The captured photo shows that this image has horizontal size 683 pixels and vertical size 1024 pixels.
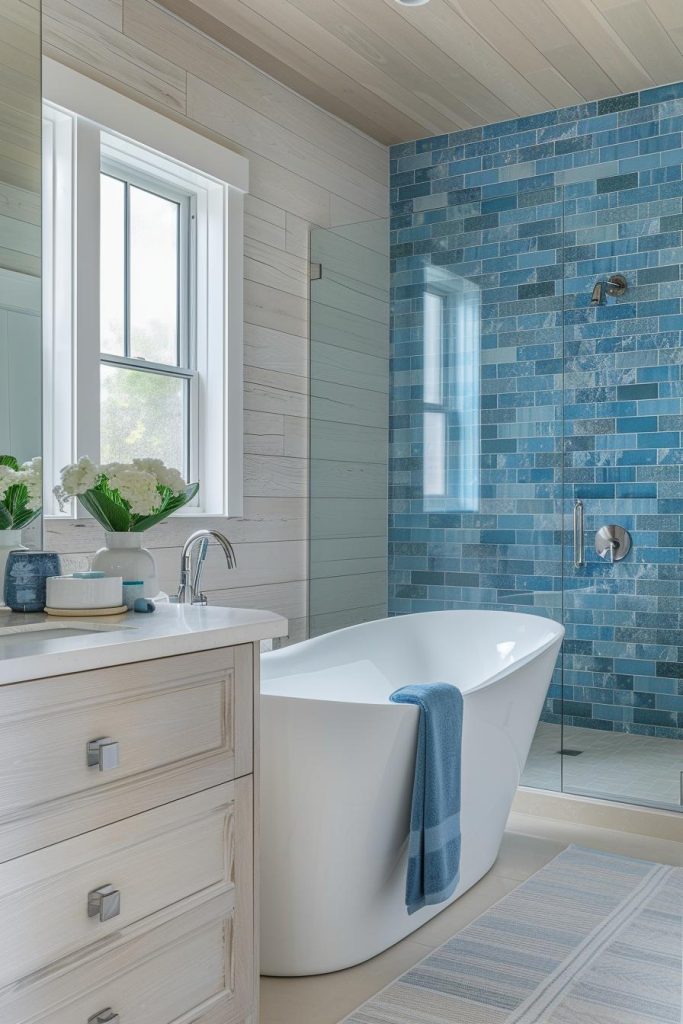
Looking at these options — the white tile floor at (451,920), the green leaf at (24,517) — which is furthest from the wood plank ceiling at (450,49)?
the white tile floor at (451,920)

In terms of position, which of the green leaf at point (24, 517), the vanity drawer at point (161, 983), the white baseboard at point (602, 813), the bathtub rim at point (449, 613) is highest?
the green leaf at point (24, 517)

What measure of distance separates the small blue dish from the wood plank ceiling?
2.15 metres

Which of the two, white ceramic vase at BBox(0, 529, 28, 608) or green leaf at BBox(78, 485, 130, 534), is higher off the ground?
green leaf at BBox(78, 485, 130, 534)

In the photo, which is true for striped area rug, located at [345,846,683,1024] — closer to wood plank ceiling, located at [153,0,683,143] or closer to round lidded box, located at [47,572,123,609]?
round lidded box, located at [47,572,123,609]

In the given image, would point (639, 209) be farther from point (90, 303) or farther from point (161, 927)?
point (161, 927)

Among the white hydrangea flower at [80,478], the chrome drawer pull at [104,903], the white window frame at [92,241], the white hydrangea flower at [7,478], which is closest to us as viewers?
the chrome drawer pull at [104,903]

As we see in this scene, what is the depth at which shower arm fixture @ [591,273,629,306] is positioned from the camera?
11.1 ft

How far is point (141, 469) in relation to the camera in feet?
6.58

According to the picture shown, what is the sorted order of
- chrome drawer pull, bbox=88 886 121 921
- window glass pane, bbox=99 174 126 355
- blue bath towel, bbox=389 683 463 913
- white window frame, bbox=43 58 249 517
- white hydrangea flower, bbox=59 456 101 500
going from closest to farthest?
1. chrome drawer pull, bbox=88 886 121 921
2. white hydrangea flower, bbox=59 456 101 500
3. blue bath towel, bbox=389 683 463 913
4. white window frame, bbox=43 58 249 517
5. window glass pane, bbox=99 174 126 355

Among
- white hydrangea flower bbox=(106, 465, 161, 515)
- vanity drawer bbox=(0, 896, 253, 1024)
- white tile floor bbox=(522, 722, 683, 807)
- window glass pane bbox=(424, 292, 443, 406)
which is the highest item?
window glass pane bbox=(424, 292, 443, 406)

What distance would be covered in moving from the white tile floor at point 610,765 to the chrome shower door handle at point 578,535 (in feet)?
1.96

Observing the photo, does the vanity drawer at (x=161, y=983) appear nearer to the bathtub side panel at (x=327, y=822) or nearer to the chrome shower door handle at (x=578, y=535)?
the bathtub side panel at (x=327, y=822)

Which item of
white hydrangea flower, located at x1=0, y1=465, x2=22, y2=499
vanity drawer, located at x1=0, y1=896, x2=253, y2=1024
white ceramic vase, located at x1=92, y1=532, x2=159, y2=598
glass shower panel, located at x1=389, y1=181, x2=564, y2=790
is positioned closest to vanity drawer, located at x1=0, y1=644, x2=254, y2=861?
vanity drawer, located at x1=0, y1=896, x2=253, y2=1024

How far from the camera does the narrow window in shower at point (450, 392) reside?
3594 millimetres
